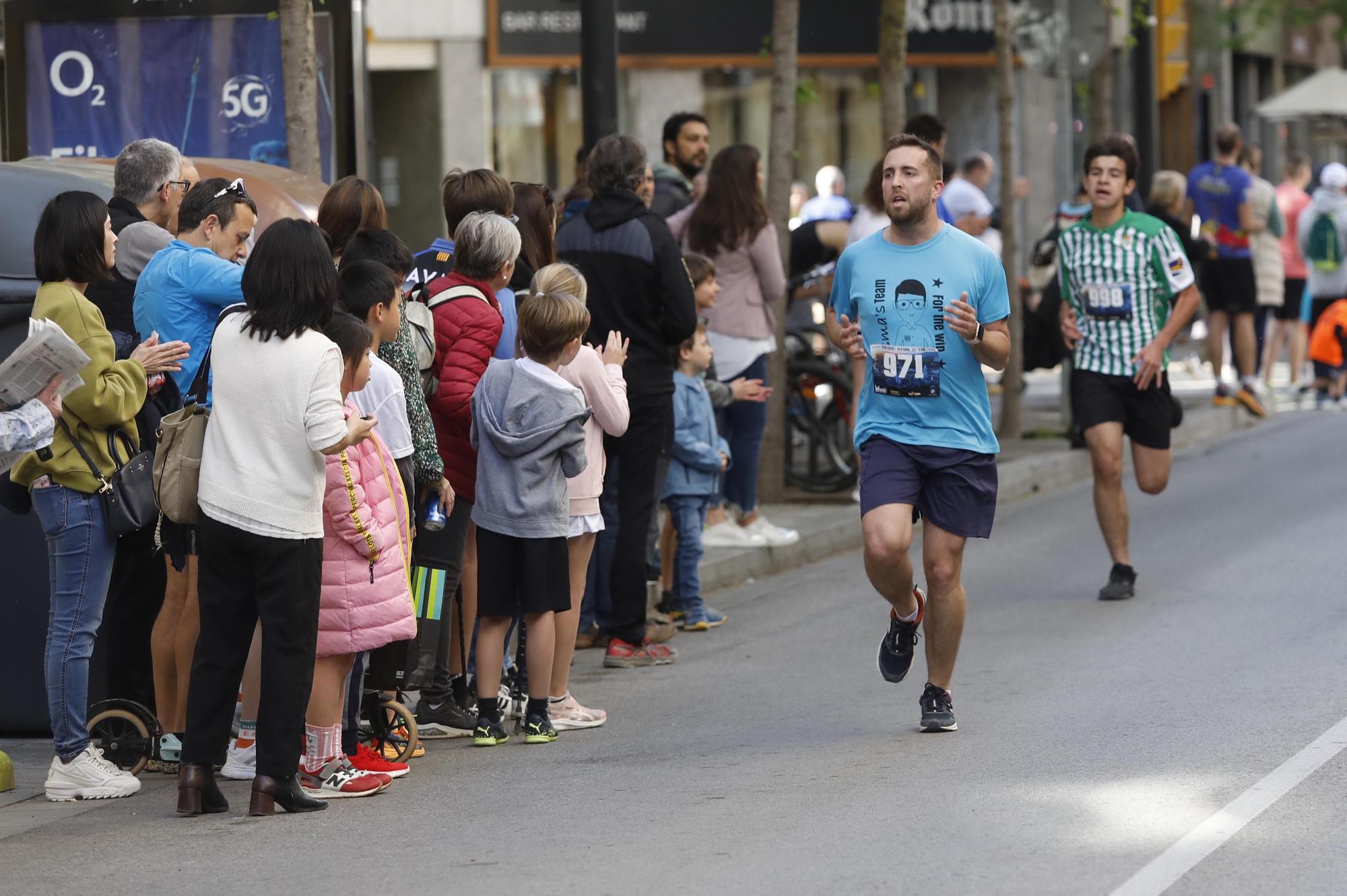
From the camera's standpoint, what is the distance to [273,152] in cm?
1102

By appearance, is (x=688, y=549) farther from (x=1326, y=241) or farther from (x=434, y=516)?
(x=1326, y=241)

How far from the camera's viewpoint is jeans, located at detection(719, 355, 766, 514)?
10672mm

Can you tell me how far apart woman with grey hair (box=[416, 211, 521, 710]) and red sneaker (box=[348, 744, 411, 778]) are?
598 mm

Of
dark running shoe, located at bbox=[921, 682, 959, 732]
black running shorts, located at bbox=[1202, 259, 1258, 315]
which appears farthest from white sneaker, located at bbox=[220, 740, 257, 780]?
black running shorts, located at bbox=[1202, 259, 1258, 315]

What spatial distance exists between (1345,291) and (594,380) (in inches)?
500

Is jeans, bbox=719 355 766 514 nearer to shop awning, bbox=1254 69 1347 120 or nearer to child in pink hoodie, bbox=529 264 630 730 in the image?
child in pink hoodie, bbox=529 264 630 730

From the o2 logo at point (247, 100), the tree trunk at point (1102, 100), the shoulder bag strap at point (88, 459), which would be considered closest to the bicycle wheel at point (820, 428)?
the o2 logo at point (247, 100)

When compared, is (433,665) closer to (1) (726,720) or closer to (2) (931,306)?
(1) (726,720)

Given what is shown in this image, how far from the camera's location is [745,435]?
10711 mm

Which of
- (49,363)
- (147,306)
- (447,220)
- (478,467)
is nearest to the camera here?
(49,363)

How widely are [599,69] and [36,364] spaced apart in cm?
548

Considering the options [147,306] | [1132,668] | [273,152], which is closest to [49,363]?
[147,306]

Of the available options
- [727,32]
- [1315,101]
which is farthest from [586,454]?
[1315,101]

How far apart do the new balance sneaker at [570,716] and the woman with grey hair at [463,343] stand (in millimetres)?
352
